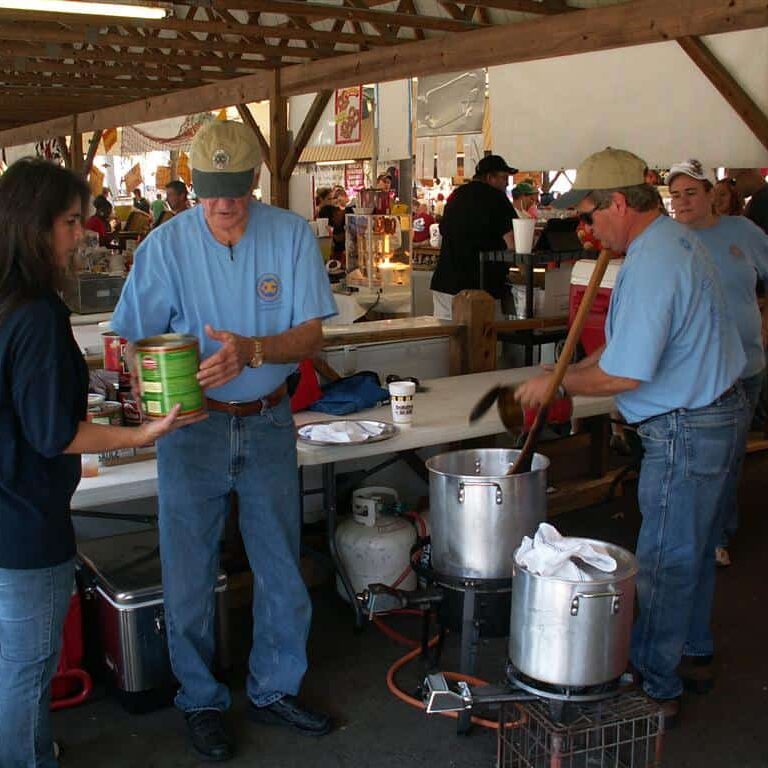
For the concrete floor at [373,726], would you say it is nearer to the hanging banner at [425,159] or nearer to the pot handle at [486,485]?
the pot handle at [486,485]

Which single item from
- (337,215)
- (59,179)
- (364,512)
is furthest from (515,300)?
(337,215)

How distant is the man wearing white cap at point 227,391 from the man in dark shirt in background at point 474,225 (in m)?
3.71

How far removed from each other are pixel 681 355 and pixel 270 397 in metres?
1.22

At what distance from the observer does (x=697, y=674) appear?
11.4 ft

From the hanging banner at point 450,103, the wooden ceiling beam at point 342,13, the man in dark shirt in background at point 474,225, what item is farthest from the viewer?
the hanging banner at point 450,103

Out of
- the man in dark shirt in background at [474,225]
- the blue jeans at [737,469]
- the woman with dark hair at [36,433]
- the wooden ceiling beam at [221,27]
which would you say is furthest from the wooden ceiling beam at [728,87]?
the woman with dark hair at [36,433]

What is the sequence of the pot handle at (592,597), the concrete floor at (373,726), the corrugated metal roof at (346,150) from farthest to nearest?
the corrugated metal roof at (346,150) → the concrete floor at (373,726) → the pot handle at (592,597)

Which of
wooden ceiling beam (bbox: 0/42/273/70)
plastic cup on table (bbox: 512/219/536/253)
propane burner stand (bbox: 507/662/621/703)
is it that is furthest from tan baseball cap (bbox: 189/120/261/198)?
wooden ceiling beam (bbox: 0/42/273/70)

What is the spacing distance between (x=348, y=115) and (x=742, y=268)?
752 cm

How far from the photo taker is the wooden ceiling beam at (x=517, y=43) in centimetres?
610

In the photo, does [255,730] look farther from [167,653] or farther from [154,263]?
[154,263]

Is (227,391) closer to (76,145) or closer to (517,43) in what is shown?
(517,43)

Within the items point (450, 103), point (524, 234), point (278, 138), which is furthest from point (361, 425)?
point (278, 138)

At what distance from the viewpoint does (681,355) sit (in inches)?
113
